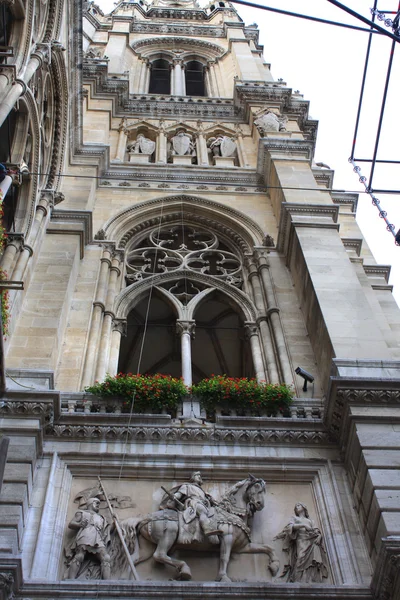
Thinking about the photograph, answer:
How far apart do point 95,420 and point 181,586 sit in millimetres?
3553

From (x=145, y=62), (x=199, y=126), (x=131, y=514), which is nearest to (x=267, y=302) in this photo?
(x=131, y=514)

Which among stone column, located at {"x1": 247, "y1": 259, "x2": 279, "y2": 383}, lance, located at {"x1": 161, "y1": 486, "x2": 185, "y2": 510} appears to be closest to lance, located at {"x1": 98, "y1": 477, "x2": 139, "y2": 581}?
lance, located at {"x1": 161, "y1": 486, "x2": 185, "y2": 510}

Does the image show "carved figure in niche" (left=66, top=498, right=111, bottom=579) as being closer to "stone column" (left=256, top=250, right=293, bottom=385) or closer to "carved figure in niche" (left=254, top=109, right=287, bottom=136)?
"stone column" (left=256, top=250, right=293, bottom=385)

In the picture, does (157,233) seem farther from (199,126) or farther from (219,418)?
(219,418)

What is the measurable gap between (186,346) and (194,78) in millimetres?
23064

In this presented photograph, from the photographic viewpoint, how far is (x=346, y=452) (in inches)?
485

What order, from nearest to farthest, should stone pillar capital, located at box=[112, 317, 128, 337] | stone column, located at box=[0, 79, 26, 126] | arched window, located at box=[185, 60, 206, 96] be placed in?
stone column, located at box=[0, 79, 26, 126] < stone pillar capital, located at box=[112, 317, 128, 337] < arched window, located at box=[185, 60, 206, 96]

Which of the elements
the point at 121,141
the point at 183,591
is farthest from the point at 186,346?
the point at 121,141

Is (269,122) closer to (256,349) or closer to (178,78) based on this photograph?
(178,78)

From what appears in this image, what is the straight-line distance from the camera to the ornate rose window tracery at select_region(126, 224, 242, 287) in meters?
19.4

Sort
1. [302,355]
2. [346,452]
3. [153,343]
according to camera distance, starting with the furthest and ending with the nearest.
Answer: [153,343], [302,355], [346,452]

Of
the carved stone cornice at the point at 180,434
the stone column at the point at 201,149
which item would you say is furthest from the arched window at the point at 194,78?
the carved stone cornice at the point at 180,434

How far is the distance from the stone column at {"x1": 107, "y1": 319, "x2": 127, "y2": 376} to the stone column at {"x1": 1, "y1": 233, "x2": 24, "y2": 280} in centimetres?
265

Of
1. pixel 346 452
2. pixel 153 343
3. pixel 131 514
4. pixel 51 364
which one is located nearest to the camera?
pixel 131 514
